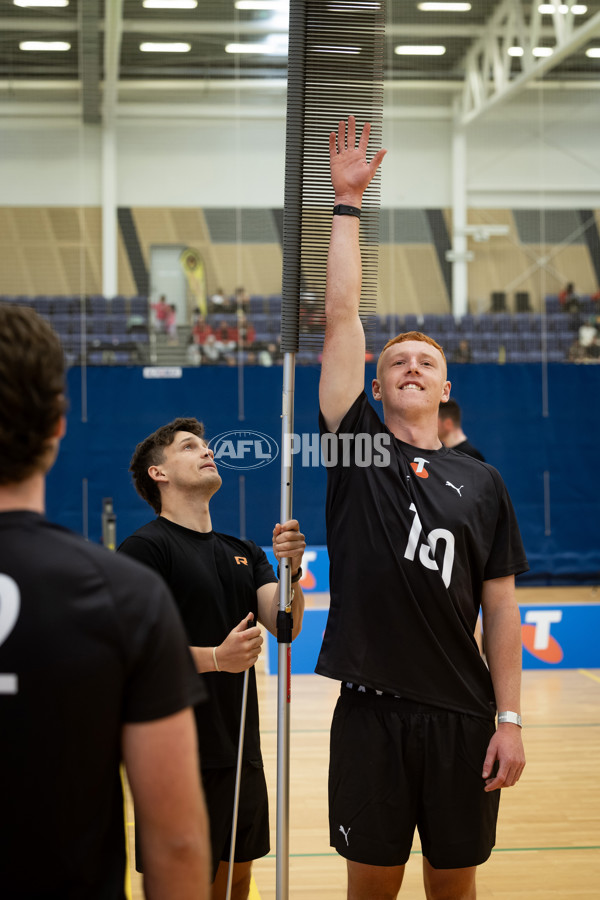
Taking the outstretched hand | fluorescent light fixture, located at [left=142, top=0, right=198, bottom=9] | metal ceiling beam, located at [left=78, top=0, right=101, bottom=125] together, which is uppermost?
fluorescent light fixture, located at [left=142, top=0, right=198, bottom=9]

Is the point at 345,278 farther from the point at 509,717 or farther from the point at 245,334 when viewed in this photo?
the point at 245,334

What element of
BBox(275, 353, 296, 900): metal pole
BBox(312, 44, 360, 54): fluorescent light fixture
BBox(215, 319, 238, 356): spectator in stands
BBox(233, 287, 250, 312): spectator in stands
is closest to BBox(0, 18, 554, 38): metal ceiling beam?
BBox(233, 287, 250, 312): spectator in stands

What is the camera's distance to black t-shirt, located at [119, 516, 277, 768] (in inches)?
81.7

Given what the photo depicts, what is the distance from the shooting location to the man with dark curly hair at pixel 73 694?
916 millimetres

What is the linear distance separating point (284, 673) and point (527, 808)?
7.89 ft

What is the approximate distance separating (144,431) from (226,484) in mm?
7707

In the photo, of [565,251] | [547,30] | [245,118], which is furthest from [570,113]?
[245,118]

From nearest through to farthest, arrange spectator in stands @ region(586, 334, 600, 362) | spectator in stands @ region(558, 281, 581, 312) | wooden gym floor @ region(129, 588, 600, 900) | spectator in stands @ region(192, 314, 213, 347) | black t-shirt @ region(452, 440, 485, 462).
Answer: wooden gym floor @ region(129, 588, 600, 900)
black t-shirt @ region(452, 440, 485, 462)
spectator in stands @ region(192, 314, 213, 347)
spectator in stands @ region(586, 334, 600, 362)
spectator in stands @ region(558, 281, 581, 312)

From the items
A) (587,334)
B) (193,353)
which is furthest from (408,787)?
(587,334)

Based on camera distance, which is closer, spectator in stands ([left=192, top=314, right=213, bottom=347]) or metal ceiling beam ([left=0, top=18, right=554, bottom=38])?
metal ceiling beam ([left=0, top=18, right=554, bottom=38])

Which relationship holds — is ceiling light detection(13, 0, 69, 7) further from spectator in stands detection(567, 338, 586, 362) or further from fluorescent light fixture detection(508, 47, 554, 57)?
spectator in stands detection(567, 338, 586, 362)

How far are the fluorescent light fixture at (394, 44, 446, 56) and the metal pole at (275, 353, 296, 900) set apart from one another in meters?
9.99

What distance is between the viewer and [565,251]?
11.3 metres

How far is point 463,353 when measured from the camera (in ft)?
35.7
